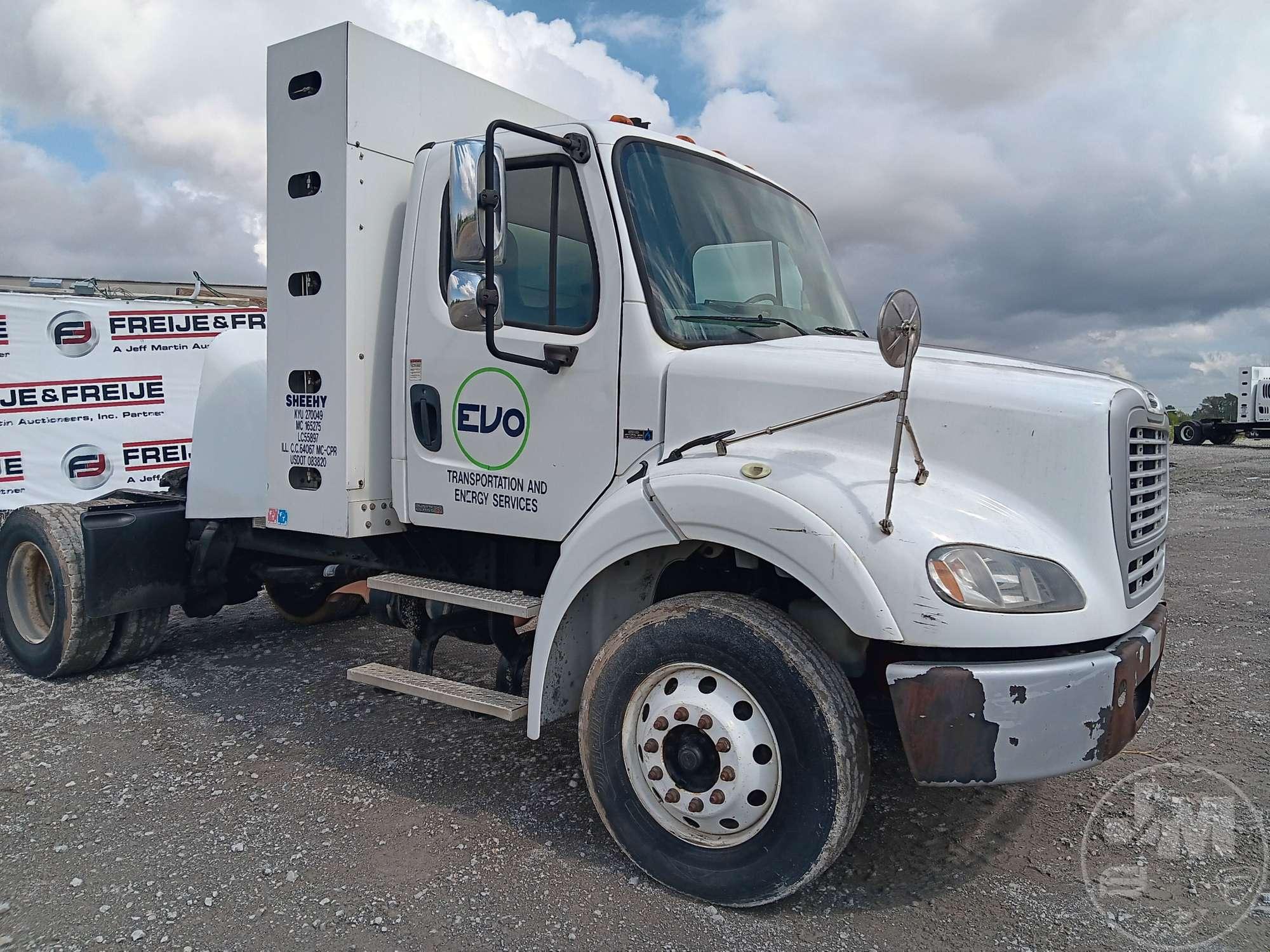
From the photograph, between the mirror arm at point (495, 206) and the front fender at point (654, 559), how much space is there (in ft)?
1.99

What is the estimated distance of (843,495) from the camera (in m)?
2.81

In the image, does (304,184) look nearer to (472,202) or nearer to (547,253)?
(547,253)

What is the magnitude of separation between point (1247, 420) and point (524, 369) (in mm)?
32975

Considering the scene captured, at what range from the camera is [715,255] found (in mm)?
3686

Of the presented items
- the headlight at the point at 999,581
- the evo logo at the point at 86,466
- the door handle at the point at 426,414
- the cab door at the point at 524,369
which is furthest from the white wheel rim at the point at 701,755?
the evo logo at the point at 86,466

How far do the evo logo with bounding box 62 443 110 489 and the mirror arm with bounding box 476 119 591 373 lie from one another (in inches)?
332

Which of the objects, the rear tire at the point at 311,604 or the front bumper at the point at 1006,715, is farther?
the rear tire at the point at 311,604

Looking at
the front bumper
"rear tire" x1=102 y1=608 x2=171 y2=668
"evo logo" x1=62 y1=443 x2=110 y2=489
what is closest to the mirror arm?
the front bumper

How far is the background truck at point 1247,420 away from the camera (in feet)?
96.6

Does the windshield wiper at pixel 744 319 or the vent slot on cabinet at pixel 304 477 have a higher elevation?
the windshield wiper at pixel 744 319

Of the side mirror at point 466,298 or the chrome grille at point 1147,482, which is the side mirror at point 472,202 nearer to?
the side mirror at point 466,298

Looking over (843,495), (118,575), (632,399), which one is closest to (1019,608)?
(843,495)

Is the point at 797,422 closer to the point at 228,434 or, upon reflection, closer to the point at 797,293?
the point at 797,293

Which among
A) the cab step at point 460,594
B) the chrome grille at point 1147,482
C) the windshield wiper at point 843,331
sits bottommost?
the cab step at point 460,594
